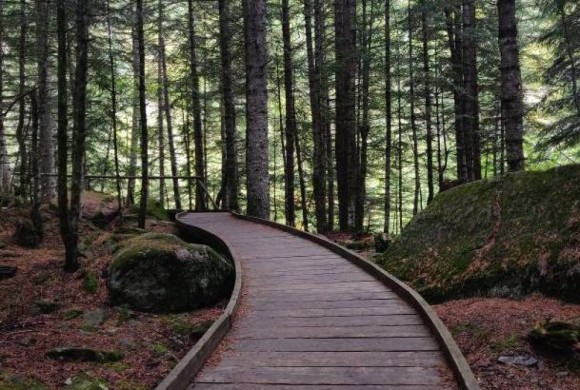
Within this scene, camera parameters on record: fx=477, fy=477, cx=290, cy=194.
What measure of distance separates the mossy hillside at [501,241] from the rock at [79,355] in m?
4.14

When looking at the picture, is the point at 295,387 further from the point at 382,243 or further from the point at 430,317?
the point at 382,243

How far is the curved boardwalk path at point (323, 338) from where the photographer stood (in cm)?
388

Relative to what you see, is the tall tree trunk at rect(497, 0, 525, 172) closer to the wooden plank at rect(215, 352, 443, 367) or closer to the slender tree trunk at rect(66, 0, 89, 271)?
the wooden plank at rect(215, 352, 443, 367)

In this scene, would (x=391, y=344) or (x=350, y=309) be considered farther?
(x=350, y=309)

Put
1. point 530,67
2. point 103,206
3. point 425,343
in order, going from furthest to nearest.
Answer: point 530,67 → point 103,206 → point 425,343

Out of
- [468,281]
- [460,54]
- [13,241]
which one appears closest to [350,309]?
[468,281]

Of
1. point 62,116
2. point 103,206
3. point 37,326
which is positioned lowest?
point 37,326

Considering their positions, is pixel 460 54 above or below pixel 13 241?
above

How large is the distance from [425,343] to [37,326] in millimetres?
4827

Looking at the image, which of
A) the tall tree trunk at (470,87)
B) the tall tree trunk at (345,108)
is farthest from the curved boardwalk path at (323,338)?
the tall tree trunk at (470,87)

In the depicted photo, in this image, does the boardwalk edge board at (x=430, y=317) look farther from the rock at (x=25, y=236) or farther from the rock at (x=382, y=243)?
the rock at (x=25, y=236)

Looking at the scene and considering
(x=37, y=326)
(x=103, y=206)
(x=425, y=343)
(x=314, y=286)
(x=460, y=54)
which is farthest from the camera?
(x=460, y=54)

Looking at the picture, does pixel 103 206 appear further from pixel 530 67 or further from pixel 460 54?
pixel 530 67

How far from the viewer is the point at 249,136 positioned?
14625 mm
